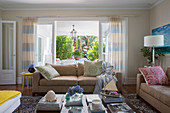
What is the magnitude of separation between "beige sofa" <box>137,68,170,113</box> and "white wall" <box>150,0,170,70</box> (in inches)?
41.4

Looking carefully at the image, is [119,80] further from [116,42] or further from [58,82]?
[116,42]

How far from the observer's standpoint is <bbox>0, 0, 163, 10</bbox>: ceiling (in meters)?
4.57

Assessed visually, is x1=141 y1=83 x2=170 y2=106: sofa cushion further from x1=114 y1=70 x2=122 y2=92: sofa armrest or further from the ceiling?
the ceiling

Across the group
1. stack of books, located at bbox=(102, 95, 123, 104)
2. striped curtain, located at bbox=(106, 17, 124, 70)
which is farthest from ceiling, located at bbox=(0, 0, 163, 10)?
stack of books, located at bbox=(102, 95, 123, 104)

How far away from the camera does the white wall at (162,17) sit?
4.00m

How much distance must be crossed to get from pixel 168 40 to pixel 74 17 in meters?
3.01

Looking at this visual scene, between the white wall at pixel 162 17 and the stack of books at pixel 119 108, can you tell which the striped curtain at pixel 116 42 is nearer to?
the white wall at pixel 162 17

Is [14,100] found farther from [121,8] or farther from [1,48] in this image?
[121,8]

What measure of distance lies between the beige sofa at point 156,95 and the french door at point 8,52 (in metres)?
4.13

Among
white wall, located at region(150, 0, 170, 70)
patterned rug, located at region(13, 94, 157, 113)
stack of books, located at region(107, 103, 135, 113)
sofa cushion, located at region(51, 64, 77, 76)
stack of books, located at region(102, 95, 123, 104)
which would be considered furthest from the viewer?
sofa cushion, located at region(51, 64, 77, 76)

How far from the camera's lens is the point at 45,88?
3.56 m

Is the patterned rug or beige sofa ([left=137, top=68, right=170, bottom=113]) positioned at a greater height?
beige sofa ([left=137, top=68, right=170, bottom=113])

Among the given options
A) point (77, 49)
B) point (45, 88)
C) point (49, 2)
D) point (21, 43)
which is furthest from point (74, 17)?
point (77, 49)

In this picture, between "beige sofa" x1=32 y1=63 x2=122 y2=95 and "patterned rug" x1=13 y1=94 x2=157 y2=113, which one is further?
"beige sofa" x1=32 y1=63 x2=122 y2=95
